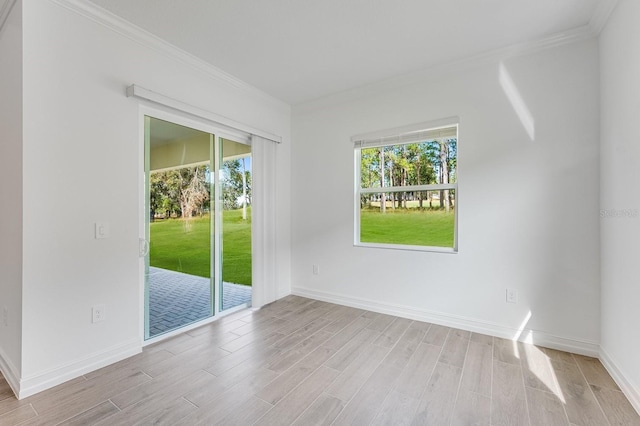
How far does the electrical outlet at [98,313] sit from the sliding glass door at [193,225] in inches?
15.2

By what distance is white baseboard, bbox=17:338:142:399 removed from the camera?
1896mm

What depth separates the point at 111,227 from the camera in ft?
7.58

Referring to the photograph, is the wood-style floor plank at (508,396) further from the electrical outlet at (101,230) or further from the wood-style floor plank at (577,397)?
the electrical outlet at (101,230)

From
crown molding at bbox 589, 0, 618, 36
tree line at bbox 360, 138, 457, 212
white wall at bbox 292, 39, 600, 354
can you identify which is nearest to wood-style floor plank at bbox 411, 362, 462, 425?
white wall at bbox 292, 39, 600, 354

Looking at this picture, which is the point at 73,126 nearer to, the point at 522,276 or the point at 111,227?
the point at 111,227

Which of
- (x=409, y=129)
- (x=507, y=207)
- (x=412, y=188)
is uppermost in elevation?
(x=409, y=129)

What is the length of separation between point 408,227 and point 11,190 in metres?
3.51

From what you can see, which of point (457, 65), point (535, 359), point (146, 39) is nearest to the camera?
point (535, 359)

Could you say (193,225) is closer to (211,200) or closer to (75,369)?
(211,200)

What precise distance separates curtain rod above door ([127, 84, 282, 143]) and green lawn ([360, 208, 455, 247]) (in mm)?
1661

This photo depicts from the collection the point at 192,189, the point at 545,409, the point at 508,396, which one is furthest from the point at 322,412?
the point at 192,189

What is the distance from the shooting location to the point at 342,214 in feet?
12.3

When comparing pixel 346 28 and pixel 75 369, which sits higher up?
pixel 346 28

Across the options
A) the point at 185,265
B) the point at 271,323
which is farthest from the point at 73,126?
the point at 271,323
